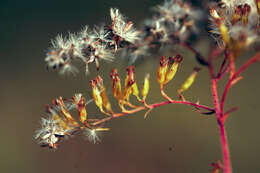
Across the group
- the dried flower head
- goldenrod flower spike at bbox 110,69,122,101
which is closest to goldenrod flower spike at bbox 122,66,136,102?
goldenrod flower spike at bbox 110,69,122,101

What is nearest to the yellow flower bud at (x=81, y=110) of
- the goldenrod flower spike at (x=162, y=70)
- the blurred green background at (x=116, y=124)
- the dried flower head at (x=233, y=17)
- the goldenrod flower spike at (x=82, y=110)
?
the goldenrod flower spike at (x=82, y=110)

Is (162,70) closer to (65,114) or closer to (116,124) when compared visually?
(65,114)

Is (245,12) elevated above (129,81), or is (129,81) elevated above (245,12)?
(245,12)

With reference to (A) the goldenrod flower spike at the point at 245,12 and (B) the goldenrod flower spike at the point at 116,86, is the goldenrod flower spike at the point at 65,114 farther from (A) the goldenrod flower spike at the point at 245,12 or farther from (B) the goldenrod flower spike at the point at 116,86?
(A) the goldenrod flower spike at the point at 245,12

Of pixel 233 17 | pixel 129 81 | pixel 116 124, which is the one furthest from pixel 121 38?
pixel 116 124

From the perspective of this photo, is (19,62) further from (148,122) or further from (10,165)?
(148,122)

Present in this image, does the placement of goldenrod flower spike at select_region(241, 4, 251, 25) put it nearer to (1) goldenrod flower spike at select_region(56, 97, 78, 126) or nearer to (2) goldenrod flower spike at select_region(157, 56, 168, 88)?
(2) goldenrod flower spike at select_region(157, 56, 168, 88)

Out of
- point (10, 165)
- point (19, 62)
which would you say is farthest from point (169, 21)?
point (19, 62)

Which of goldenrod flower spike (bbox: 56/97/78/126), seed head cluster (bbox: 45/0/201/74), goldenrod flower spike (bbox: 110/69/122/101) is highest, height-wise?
seed head cluster (bbox: 45/0/201/74)
